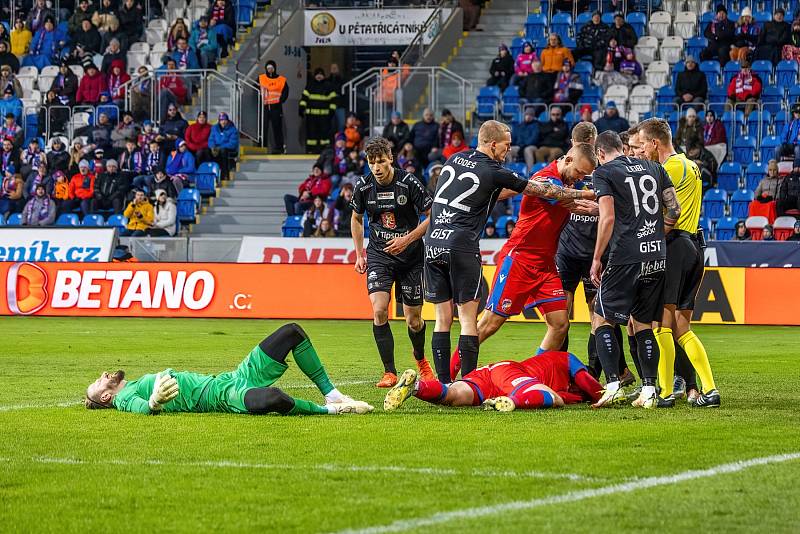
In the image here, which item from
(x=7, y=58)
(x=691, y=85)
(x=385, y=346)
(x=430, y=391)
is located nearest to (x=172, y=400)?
(x=430, y=391)

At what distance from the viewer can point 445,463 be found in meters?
7.30

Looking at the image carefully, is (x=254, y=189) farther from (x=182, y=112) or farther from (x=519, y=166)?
(x=519, y=166)

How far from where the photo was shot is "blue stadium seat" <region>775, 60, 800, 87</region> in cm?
2855

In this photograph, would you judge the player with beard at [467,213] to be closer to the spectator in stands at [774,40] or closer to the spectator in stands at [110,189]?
the spectator in stands at [774,40]

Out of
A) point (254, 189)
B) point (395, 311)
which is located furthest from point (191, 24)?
point (395, 311)

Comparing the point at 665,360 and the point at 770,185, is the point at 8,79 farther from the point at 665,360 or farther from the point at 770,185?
the point at 665,360

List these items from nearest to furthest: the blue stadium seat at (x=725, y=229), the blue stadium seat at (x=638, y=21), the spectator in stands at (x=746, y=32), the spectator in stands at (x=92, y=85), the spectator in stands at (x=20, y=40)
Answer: the blue stadium seat at (x=725, y=229), the spectator in stands at (x=746, y=32), the blue stadium seat at (x=638, y=21), the spectator in stands at (x=92, y=85), the spectator in stands at (x=20, y=40)

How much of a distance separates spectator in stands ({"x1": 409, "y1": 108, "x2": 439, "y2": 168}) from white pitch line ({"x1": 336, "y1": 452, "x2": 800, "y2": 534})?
21528mm

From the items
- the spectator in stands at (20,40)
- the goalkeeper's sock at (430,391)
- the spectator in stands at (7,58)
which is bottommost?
the goalkeeper's sock at (430,391)

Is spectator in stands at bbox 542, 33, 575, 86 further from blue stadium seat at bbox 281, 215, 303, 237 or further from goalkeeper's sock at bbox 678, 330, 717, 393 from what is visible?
goalkeeper's sock at bbox 678, 330, 717, 393

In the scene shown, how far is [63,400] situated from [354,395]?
2376 millimetres

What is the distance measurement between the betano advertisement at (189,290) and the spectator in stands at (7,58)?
12.7 meters

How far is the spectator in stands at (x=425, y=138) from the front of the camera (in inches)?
1129

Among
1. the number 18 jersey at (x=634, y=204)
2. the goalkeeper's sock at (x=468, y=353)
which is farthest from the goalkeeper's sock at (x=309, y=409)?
the number 18 jersey at (x=634, y=204)
